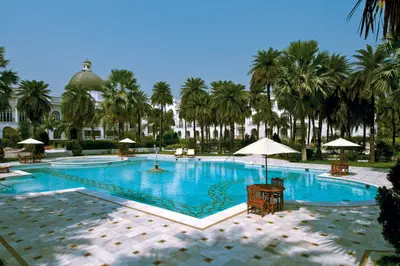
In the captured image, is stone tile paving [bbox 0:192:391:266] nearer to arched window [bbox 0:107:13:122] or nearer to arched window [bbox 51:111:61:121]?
arched window [bbox 0:107:13:122]

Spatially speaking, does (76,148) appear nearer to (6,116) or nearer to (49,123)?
(49,123)

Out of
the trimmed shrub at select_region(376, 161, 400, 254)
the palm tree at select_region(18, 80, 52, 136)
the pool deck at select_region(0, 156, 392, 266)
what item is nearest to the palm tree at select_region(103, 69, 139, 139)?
the palm tree at select_region(18, 80, 52, 136)

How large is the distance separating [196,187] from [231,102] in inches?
654

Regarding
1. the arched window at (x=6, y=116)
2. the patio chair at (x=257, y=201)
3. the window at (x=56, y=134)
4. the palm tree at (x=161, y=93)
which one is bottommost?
the patio chair at (x=257, y=201)

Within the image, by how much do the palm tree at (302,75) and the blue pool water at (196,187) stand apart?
19.9ft

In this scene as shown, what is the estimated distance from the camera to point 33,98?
2548 cm

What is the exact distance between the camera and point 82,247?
17.4 feet

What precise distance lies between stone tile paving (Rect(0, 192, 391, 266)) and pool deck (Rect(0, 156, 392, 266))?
0.02m

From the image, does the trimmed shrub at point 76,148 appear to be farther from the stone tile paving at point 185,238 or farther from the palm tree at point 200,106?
the stone tile paving at point 185,238

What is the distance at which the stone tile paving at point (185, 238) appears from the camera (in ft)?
15.6

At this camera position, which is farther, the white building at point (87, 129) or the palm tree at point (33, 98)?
the white building at point (87, 129)

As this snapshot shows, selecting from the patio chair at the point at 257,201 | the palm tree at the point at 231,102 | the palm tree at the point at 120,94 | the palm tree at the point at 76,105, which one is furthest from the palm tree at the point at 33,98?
the patio chair at the point at 257,201

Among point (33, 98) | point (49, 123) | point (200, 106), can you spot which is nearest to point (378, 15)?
point (200, 106)

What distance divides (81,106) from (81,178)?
46.1ft
